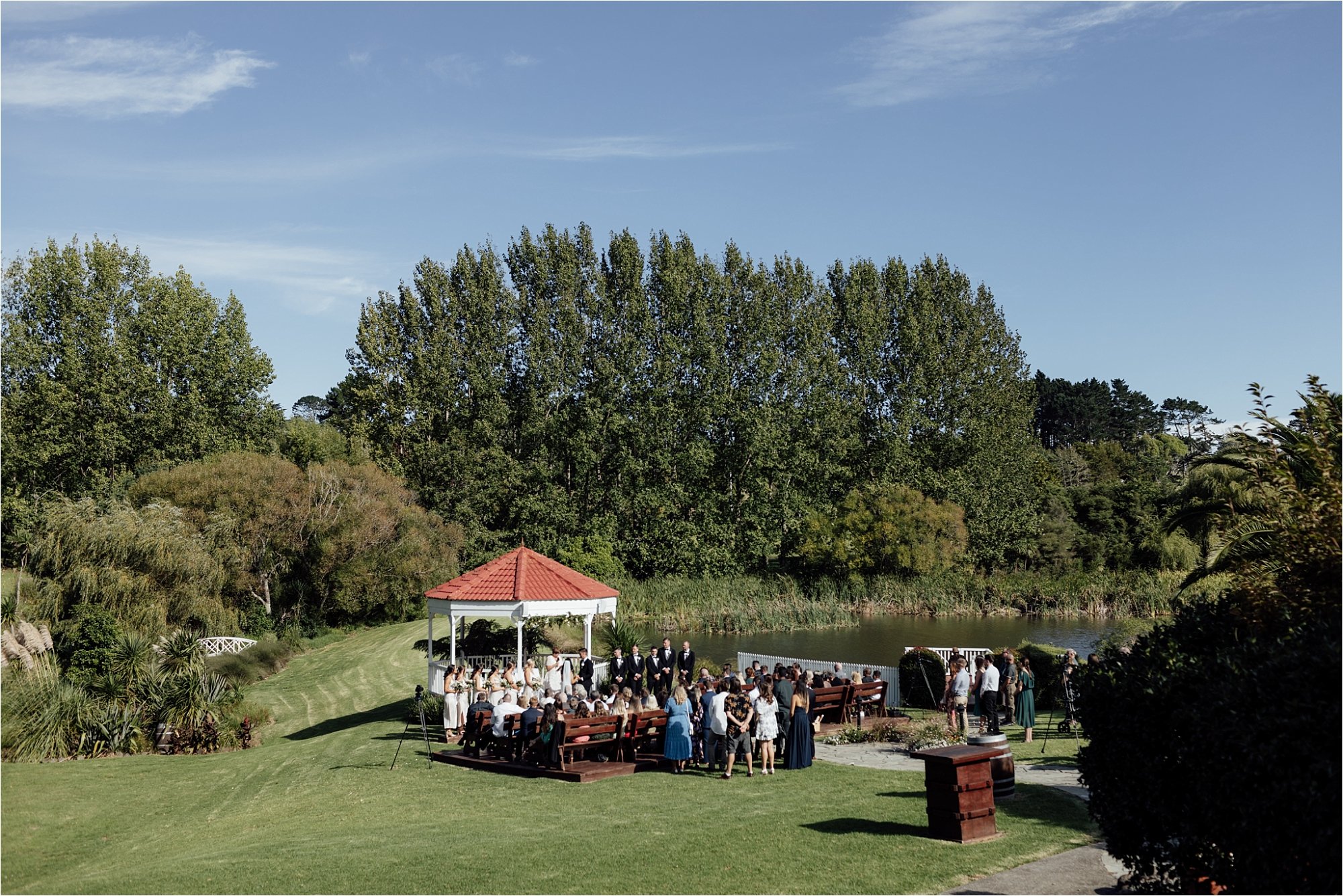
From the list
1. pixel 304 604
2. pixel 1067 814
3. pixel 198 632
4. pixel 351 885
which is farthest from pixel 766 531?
pixel 351 885

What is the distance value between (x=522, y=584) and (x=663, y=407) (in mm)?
34842

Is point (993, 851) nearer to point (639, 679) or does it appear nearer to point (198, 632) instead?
point (639, 679)

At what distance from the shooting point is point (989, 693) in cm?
1970

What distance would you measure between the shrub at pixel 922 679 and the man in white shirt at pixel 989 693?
15.0 ft

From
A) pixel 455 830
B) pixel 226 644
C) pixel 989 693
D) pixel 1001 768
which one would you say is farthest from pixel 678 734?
pixel 226 644

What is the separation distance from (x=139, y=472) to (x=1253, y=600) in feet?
169

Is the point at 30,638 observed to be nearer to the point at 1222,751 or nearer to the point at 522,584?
the point at 522,584

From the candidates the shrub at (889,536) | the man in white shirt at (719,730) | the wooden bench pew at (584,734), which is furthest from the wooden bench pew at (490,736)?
the shrub at (889,536)

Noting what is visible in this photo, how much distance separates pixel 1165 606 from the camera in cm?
4747

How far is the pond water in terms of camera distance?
40375 mm

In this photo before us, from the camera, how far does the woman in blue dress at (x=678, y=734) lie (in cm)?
1714

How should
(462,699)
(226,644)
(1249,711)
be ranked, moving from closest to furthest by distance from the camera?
(1249,711), (462,699), (226,644)

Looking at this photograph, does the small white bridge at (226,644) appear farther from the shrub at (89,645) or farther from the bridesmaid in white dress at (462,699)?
the bridesmaid in white dress at (462,699)

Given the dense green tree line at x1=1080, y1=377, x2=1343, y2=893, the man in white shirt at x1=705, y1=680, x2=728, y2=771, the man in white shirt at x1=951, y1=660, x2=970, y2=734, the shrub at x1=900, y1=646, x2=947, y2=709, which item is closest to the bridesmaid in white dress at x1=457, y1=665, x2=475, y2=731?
Result: the man in white shirt at x1=705, y1=680, x2=728, y2=771
